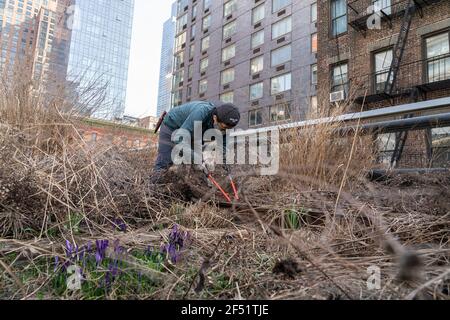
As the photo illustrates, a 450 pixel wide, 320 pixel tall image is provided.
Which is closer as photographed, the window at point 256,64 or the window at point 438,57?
the window at point 438,57

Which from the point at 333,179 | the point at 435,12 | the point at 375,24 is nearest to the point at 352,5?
the point at 375,24

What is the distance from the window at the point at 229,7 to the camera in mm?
28552

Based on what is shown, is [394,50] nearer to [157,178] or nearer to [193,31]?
[157,178]

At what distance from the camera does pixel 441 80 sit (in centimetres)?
921

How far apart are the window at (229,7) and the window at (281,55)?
7.73 meters

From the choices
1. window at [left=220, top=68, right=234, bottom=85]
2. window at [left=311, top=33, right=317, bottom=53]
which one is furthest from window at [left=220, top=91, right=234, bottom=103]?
window at [left=311, top=33, right=317, bottom=53]

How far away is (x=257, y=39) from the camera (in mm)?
26141

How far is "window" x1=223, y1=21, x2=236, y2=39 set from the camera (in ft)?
93.5

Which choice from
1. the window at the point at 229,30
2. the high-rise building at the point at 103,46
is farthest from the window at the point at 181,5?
the high-rise building at the point at 103,46

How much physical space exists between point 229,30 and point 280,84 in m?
9.46

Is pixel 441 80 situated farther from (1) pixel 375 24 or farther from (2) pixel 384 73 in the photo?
(1) pixel 375 24

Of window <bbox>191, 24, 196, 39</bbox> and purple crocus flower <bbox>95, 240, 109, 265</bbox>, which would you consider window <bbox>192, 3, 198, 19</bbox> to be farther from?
purple crocus flower <bbox>95, 240, 109, 265</bbox>

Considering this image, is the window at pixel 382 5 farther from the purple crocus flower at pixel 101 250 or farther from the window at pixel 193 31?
the window at pixel 193 31
